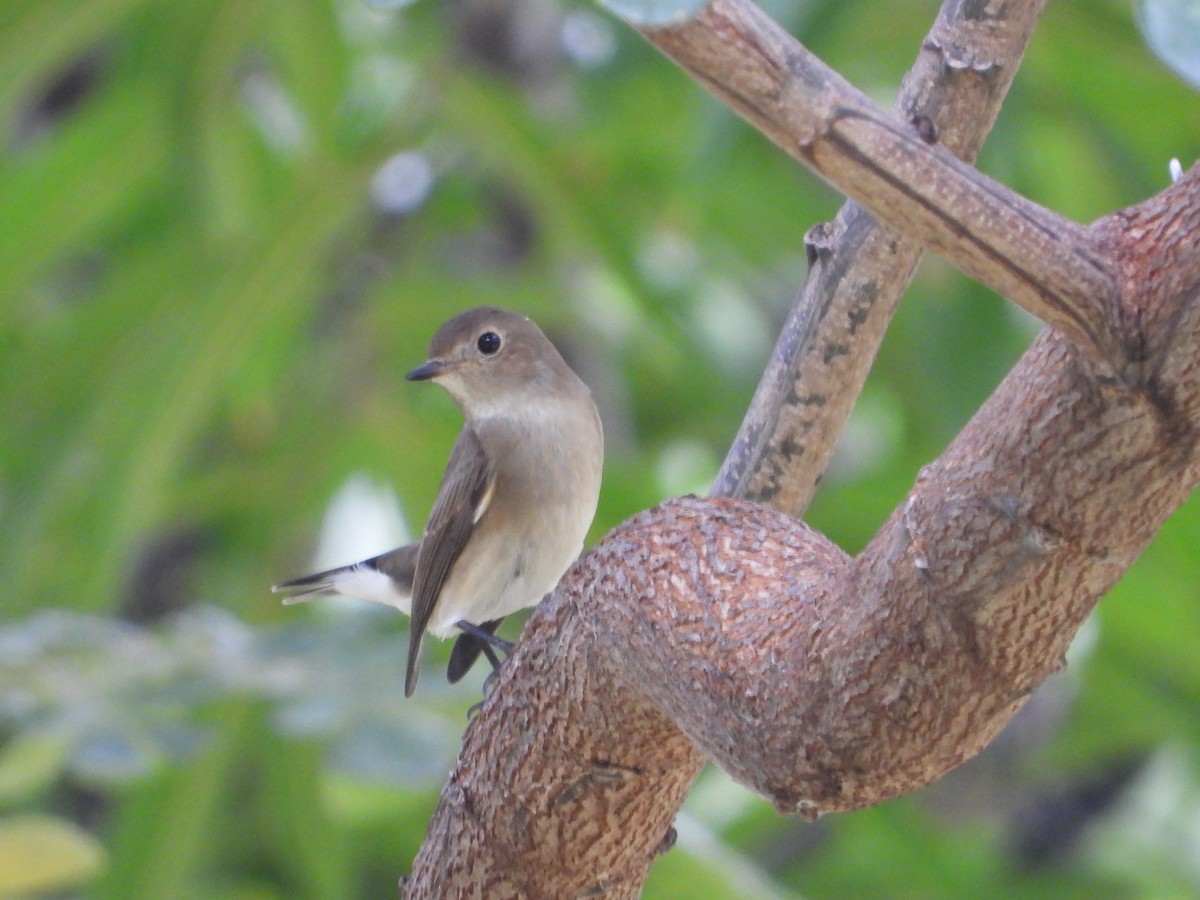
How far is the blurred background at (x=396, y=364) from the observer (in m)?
5.23

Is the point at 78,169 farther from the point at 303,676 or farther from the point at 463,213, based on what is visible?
the point at 303,676

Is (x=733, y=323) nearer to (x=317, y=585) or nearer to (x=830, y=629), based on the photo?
(x=317, y=585)

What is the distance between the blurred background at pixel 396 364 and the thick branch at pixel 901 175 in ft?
8.81

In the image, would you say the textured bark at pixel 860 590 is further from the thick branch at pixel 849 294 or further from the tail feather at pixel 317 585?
the tail feather at pixel 317 585

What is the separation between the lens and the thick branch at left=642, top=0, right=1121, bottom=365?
4.70 ft

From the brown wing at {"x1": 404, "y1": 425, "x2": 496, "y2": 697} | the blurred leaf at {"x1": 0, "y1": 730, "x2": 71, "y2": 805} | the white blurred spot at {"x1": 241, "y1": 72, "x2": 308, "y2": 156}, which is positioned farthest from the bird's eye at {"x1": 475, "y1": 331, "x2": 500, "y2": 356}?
the white blurred spot at {"x1": 241, "y1": 72, "x2": 308, "y2": 156}

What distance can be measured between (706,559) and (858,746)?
34 cm

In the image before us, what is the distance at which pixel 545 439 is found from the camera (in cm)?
359

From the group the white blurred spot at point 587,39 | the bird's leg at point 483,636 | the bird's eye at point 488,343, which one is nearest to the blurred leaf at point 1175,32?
the bird's leg at point 483,636

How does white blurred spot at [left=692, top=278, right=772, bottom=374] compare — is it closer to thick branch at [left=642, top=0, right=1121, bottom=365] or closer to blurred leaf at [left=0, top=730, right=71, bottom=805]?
blurred leaf at [left=0, top=730, right=71, bottom=805]

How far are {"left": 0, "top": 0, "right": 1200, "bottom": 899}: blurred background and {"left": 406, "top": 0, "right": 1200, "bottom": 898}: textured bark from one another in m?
2.07

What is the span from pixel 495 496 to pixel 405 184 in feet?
10.1

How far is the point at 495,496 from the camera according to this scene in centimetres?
359

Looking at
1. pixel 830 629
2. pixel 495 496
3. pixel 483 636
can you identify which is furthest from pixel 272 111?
pixel 830 629
